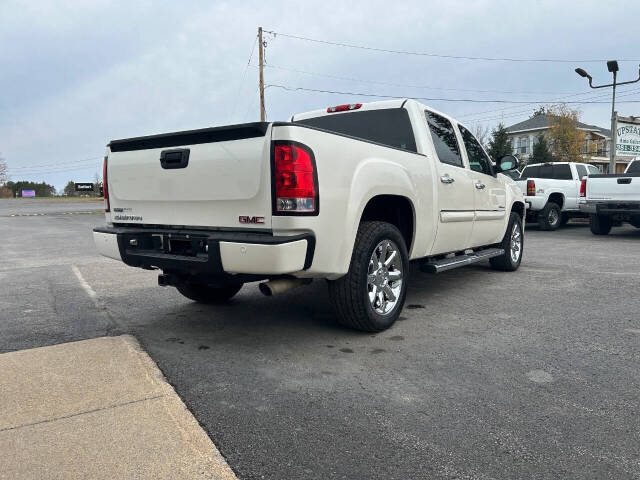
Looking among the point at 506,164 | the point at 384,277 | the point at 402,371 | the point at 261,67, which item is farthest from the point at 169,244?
the point at 261,67

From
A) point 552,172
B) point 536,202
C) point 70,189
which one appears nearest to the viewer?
point 536,202

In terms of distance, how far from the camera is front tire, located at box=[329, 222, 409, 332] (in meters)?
3.65

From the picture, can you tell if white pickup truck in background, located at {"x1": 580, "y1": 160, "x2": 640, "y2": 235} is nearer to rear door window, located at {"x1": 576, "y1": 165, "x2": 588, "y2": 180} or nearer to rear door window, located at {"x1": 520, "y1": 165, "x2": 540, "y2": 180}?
rear door window, located at {"x1": 576, "y1": 165, "x2": 588, "y2": 180}

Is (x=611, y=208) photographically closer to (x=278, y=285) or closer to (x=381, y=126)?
(x=381, y=126)

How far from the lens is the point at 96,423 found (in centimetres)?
245

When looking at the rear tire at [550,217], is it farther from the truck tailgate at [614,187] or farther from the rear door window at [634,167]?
the rear door window at [634,167]

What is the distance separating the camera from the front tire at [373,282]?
3.65 m

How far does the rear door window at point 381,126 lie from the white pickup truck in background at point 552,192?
31.8 feet

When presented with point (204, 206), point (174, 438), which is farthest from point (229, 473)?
point (204, 206)

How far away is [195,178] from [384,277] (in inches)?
66.3

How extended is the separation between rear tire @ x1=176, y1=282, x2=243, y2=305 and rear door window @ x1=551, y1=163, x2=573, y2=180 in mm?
12179

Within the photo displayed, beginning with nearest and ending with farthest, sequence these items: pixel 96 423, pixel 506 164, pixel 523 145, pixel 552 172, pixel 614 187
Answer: pixel 96 423
pixel 506 164
pixel 614 187
pixel 552 172
pixel 523 145

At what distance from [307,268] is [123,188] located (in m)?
1.78

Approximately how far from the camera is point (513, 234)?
6918 mm
